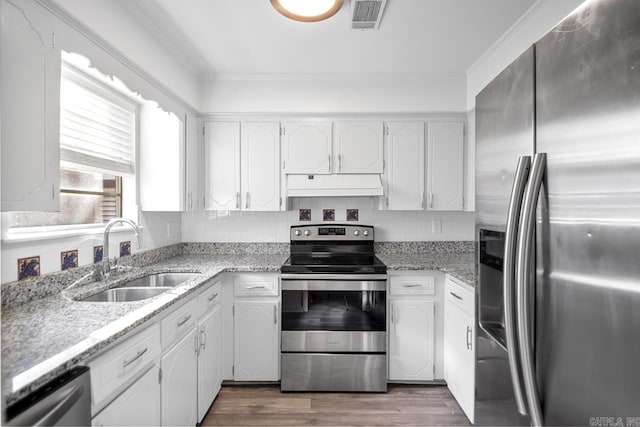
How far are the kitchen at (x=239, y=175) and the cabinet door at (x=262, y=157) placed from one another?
0.01 m

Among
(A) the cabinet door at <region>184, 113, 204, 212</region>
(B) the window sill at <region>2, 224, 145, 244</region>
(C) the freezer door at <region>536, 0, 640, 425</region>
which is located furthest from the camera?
(A) the cabinet door at <region>184, 113, 204, 212</region>

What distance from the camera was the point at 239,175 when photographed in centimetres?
279

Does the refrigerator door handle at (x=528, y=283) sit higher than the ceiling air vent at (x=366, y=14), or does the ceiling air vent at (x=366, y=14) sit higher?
the ceiling air vent at (x=366, y=14)

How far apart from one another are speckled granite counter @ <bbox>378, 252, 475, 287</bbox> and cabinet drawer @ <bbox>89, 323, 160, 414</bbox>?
1.62 m

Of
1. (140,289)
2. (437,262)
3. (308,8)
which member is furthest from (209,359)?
(308,8)

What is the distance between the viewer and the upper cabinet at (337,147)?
9.07 feet

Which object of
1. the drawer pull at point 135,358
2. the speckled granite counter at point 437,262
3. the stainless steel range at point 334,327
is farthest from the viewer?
the stainless steel range at point 334,327

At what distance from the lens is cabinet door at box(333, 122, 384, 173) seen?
2768mm

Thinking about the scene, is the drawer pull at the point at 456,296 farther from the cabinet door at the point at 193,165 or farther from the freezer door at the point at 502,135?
the cabinet door at the point at 193,165

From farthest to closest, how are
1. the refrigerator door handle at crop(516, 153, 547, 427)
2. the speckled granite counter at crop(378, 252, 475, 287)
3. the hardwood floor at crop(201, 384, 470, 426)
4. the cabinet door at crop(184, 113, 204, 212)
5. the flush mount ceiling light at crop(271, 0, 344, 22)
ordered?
the cabinet door at crop(184, 113, 204, 212) < the speckled granite counter at crop(378, 252, 475, 287) < the hardwood floor at crop(201, 384, 470, 426) < the flush mount ceiling light at crop(271, 0, 344, 22) < the refrigerator door handle at crop(516, 153, 547, 427)

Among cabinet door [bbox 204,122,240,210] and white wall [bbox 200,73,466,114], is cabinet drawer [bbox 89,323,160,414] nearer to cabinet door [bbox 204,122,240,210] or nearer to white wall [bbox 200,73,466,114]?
cabinet door [bbox 204,122,240,210]

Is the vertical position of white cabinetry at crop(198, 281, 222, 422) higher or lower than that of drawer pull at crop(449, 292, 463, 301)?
lower

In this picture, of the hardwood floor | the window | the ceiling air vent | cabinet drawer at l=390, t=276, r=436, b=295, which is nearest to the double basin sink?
the window

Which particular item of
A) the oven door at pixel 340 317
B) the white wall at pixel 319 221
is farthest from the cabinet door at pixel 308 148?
the oven door at pixel 340 317
